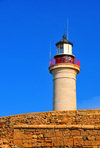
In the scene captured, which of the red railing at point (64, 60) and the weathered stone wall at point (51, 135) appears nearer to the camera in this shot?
the weathered stone wall at point (51, 135)

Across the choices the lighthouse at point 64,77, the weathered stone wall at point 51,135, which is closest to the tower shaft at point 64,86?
the lighthouse at point 64,77

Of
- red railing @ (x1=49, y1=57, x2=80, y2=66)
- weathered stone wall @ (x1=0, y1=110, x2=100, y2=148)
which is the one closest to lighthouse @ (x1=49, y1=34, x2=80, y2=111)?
red railing @ (x1=49, y1=57, x2=80, y2=66)

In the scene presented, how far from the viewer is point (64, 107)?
1966cm

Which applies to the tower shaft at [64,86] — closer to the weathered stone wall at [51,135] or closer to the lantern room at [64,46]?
the lantern room at [64,46]

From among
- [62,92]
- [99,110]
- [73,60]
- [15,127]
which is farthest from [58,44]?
[15,127]

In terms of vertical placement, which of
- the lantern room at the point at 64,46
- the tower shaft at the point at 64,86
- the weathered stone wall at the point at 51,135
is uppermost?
the lantern room at the point at 64,46

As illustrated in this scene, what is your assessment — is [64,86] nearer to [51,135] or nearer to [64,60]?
[64,60]

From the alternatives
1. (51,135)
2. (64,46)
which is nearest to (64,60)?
(64,46)

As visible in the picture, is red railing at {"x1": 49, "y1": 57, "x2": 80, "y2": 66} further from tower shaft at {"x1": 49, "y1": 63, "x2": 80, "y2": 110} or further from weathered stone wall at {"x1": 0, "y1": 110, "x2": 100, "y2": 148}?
weathered stone wall at {"x1": 0, "y1": 110, "x2": 100, "y2": 148}

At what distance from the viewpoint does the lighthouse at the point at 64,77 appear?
65.2 ft

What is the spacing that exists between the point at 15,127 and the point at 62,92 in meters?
9.15

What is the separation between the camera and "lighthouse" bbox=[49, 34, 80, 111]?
782 inches

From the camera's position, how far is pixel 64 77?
20.3m

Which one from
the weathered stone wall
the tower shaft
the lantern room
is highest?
the lantern room
